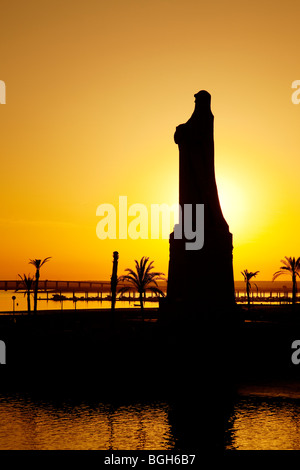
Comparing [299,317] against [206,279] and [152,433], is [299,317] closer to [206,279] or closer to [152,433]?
[206,279]

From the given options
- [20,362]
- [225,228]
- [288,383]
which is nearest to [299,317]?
[225,228]

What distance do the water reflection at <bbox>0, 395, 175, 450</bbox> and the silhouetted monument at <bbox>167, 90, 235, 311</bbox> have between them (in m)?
10.1

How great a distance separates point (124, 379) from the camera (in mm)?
23062

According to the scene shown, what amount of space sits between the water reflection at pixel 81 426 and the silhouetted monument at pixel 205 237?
33.3 feet

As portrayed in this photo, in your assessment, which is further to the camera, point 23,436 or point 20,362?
point 20,362

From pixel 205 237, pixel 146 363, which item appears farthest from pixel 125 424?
pixel 205 237

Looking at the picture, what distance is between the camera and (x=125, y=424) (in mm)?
17000

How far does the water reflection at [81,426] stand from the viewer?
1518 cm

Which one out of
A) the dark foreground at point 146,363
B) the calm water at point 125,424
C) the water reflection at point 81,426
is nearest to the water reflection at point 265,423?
the calm water at point 125,424

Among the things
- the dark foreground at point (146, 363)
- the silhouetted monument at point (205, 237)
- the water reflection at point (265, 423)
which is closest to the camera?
the water reflection at point (265, 423)

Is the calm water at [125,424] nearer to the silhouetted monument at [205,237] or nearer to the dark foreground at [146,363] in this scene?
the dark foreground at [146,363]
